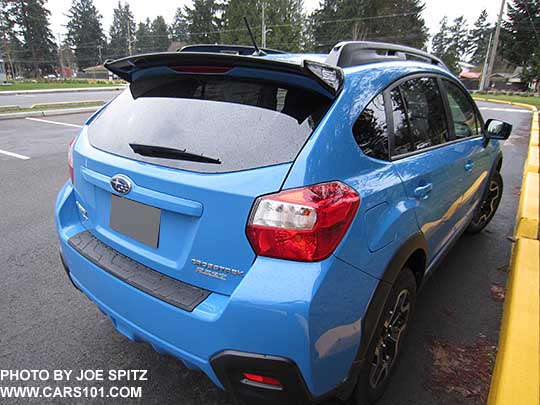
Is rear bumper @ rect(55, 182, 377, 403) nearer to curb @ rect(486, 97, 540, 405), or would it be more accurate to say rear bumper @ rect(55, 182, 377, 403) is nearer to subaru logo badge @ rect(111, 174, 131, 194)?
subaru logo badge @ rect(111, 174, 131, 194)

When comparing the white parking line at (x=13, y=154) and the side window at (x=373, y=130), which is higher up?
the side window at (x=373, y=130)

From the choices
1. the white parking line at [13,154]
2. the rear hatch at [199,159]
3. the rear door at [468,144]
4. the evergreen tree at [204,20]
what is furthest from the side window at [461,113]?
the evergreen tree at [204,20]

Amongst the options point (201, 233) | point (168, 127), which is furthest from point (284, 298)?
point (168, 127)

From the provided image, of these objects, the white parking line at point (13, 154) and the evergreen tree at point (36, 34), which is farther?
the evergreen tree at point (36, 34)

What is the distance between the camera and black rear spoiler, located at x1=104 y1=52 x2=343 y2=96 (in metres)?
1.51

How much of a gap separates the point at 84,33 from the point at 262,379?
9170cm

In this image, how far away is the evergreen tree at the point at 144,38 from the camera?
8486 cm

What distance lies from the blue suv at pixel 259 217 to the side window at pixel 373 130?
0.01m

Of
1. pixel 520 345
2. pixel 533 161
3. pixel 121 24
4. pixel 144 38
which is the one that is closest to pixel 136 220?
pixel 520 345

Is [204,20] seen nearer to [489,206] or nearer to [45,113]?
[45,113]

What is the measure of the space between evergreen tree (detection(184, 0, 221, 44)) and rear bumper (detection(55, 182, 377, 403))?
61.2 metres

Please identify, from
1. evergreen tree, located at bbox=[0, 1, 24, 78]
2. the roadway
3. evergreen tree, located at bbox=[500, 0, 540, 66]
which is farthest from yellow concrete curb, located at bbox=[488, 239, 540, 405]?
evergreen tree, located at bbox=[0, 1, 24, 78]

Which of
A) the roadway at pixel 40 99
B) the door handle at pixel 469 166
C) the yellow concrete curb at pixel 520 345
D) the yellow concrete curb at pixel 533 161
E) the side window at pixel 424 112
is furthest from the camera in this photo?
the roadway at pixel 40 99

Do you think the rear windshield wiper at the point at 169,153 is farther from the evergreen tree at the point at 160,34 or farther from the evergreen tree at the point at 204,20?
the evergreen tree at the point at 160,34
